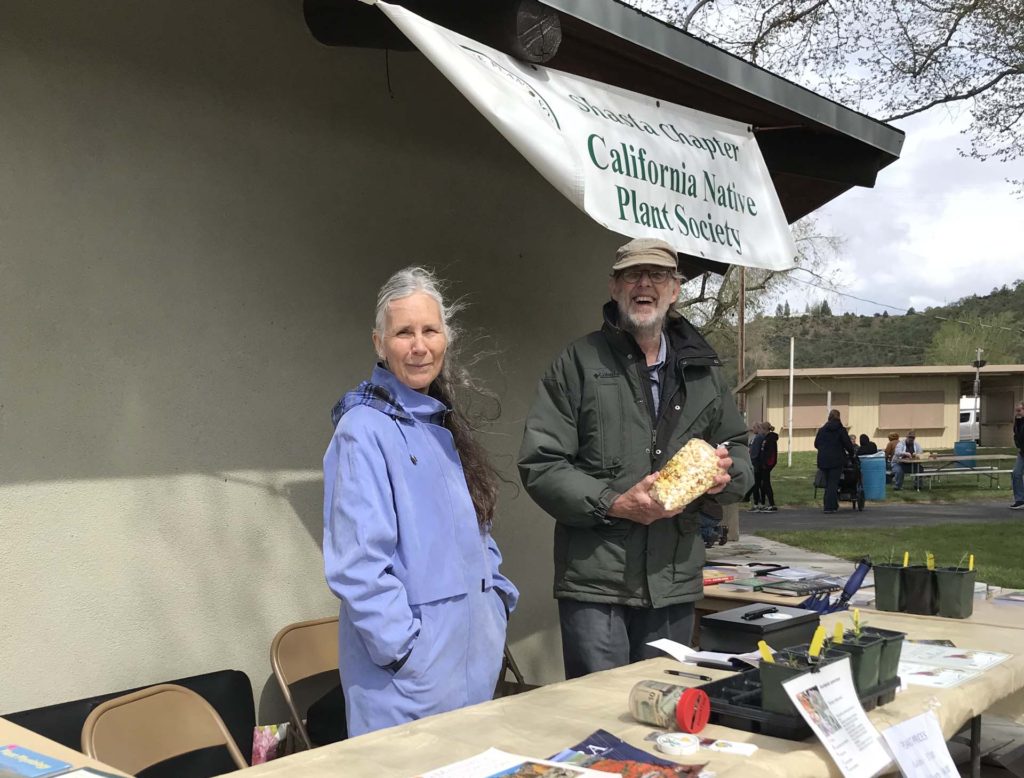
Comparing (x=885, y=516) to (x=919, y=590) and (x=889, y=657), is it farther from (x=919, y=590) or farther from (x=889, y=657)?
(x=889, y=657)

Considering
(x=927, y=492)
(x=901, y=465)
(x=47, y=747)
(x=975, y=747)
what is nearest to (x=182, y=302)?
(x=47, y=747)

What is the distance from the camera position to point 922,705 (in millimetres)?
2062

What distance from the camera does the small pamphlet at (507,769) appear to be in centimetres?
160

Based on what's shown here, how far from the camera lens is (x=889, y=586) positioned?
3270mm

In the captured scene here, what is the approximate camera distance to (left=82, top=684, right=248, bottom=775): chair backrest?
8.48 ft

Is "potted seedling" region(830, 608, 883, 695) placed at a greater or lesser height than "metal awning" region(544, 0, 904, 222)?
lesser

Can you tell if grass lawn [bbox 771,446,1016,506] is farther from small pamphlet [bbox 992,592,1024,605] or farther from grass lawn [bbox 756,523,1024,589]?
small pamphlet [bbox 992,592,1024,605]

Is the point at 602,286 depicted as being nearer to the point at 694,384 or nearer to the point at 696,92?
the point at 696,92

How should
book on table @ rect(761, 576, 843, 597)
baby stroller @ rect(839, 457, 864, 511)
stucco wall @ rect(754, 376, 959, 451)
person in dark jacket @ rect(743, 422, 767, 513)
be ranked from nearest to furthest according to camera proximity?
book on table @ rect(761, 576, 843, 597)
baby stroller @ rect(839, 457, 864, 511)
person in dark jacket @ rect(743, 422, 767, 513)
stucco wall @ rect(754, 376, 959, 451)

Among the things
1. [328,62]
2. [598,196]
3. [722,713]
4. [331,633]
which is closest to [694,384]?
[598,196]

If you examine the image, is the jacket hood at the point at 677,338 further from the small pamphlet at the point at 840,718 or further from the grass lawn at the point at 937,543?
the grass lawn at the point at 937,543

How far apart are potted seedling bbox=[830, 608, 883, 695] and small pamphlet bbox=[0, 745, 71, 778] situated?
157 centimetres

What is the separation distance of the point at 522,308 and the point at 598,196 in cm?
185

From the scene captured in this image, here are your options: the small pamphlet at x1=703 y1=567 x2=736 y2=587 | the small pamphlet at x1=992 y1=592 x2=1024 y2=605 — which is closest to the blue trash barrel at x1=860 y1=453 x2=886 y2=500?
the small pamphlet at x1=703 y1=567 x2=736 y2=587
